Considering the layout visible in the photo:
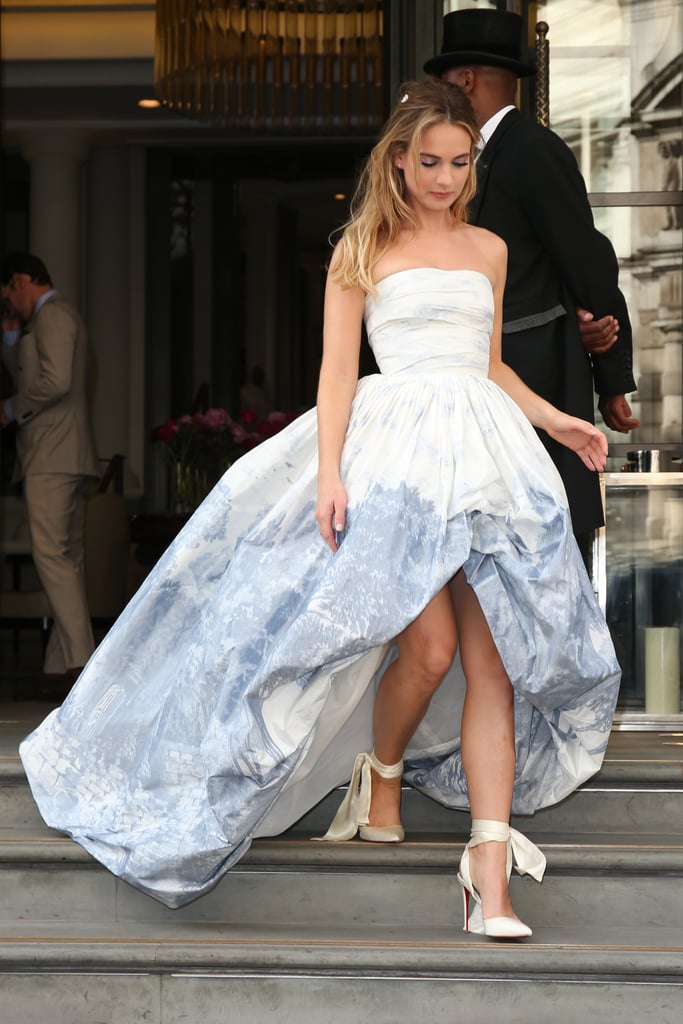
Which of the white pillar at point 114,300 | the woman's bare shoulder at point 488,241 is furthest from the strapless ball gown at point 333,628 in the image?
the white pillar at point 114,300

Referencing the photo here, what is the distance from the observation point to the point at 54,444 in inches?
211

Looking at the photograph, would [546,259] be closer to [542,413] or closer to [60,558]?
[542,413]

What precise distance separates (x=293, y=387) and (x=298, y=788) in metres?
8.85

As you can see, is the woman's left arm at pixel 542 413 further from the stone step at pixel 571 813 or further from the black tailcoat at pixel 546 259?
the stone step at pixel 571 813

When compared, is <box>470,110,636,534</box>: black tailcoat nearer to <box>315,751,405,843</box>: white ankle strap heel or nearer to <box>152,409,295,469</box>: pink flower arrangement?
<box>315,751,405,843</box>: white ankle strap heel

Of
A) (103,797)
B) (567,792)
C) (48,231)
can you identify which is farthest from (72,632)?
(48,231)

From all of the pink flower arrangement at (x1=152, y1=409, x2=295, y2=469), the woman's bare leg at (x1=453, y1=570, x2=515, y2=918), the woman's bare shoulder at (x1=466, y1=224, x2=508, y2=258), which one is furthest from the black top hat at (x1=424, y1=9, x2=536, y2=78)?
the pink flower arrangement at (x1=152, y1=409, x2=295, y2=469)

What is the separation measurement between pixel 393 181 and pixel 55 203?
8.03 m

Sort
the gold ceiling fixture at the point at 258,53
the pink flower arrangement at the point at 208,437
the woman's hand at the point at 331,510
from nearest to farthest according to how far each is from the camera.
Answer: the woman's hand at the point at 331,510
the pink flower arrangement at the point at 208,437
the gold ceiling fixture at the point at 258,53

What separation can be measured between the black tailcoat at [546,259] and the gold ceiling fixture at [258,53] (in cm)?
338

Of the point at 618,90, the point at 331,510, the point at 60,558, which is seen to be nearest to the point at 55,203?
the point at 60,558

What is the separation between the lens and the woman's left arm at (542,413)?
2.78 m

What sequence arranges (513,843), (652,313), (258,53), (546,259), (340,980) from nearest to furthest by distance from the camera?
(340,980) < (513,843) < (546,259) < (652,313) < (258,53)

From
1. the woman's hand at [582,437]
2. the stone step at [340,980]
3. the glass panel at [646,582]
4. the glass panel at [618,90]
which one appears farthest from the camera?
the glass panel at [618,90]
